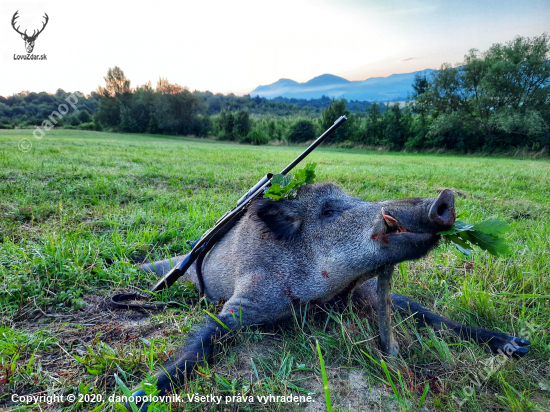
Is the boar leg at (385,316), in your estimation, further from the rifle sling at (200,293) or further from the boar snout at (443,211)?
the rifle sling at (200,293)

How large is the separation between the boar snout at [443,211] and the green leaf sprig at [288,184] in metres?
1.19

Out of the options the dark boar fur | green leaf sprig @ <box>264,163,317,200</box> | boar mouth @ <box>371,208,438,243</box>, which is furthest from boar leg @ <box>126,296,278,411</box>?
boar mouth @ <box>371,208,438,243</box>

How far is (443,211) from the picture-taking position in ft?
5.89

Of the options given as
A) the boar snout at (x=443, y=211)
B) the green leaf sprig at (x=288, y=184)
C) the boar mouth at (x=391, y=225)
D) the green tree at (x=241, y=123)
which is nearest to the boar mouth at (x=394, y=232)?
the boar mouth at (x=391, y=225)

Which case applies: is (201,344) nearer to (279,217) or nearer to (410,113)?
(279,217)

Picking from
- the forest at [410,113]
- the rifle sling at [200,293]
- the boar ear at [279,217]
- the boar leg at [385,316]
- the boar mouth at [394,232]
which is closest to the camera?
the boar mouth at [394,232]

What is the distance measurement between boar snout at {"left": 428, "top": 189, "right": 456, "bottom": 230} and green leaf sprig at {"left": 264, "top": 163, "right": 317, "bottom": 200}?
1194 millimetres

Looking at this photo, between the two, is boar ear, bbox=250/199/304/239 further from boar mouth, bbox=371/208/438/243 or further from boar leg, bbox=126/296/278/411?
boar mouth, bbox=371/208/438/243

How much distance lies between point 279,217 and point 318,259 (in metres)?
0.49

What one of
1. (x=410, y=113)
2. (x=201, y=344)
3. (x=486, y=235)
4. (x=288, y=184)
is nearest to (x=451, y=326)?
(x=486, y=235)

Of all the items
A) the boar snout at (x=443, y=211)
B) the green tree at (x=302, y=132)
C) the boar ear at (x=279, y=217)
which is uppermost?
the boar snout at (x=443, y=211)

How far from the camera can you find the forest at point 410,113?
105 feet

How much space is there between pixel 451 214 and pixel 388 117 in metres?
45.0

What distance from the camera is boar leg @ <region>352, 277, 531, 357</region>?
2.07 m
